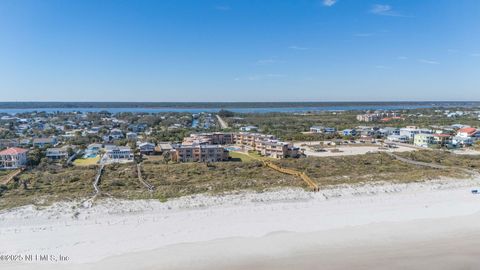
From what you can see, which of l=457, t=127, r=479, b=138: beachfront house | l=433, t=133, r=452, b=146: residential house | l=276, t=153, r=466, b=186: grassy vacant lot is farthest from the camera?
l=457, t=127, r=479, b=138: beachfront house

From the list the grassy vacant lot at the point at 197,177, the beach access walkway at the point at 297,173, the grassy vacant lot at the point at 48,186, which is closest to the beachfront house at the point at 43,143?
the grassy vacant lot at the point at 197,177

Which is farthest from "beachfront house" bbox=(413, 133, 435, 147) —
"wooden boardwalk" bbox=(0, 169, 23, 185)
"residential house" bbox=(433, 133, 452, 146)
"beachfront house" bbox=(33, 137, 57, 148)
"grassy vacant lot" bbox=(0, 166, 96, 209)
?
"beachfront house" bbox=(33, 137, 57, 148)

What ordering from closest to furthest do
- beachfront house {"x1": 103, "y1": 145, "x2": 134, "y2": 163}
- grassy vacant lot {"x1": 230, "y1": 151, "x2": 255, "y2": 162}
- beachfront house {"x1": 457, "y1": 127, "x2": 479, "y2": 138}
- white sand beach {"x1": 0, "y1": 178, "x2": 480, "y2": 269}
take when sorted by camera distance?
white sand beach {"x1": 0, "y1": 178, "x2": 480, "y2": 269} < beachfront house {"x1": 103, "y1": 145, "x2": 134, "y2": 163} < grassy vacant lot {"x1": 230, "y1": 151, "x2": 255, "y2": 162} < beachfront house {"x1": 457, "y1": 127, "x2": 479, "y2": 138}

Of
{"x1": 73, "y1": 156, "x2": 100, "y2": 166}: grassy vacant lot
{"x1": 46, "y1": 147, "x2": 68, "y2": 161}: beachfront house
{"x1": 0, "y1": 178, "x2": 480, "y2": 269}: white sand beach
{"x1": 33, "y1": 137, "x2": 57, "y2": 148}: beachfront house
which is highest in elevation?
{"x1": 33, "y1": 137, "x2": 57, "y2": 148}: beachfront house

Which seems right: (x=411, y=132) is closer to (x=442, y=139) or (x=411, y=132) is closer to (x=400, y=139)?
(x=400, y=139)

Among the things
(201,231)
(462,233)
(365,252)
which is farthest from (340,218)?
(201,231)

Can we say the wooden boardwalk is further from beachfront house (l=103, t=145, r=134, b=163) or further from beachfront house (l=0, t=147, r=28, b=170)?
beachfront house (l=103, t=145, r=134, b=163)

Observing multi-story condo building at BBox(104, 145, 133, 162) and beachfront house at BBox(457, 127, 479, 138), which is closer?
multi-story condo building at BBox(104, 145, 133, 162)

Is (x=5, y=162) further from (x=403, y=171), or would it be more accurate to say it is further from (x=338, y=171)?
(x=403, y=171)
